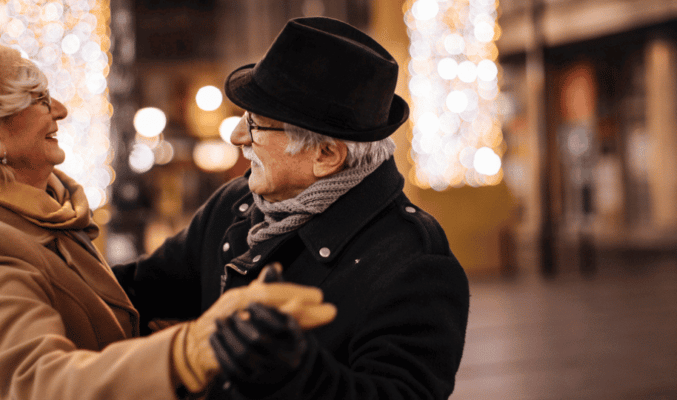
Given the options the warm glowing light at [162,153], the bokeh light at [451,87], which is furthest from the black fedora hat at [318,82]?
the warm glowing light at [162,153]

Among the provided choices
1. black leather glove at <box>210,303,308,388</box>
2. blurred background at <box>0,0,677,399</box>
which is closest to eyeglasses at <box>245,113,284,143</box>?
black leather glove at <box>210,303,308,388</box>

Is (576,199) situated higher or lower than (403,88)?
lower

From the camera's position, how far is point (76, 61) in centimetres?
354

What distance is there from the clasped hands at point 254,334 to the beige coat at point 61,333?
0.17 feet

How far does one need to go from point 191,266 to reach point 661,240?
1191 centimetres

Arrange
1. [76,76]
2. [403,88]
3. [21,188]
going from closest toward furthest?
[21,188], [76,76], [403,88]

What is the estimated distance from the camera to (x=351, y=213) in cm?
125

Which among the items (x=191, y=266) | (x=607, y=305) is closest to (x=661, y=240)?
(x=607, y=305)

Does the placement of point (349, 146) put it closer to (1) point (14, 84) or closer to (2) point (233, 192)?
(2) point (233, 192)

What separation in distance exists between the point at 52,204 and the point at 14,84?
0.25 m

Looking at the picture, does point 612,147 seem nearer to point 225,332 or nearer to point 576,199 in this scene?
point 576,199

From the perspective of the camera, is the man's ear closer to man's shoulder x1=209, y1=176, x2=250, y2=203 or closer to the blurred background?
man's shoulder x1=209, y1=176, x2=250, y2=203

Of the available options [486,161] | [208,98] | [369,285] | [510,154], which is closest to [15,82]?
[369,285]

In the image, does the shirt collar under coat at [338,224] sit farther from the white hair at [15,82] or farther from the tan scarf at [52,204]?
the white hair at [15,82]
